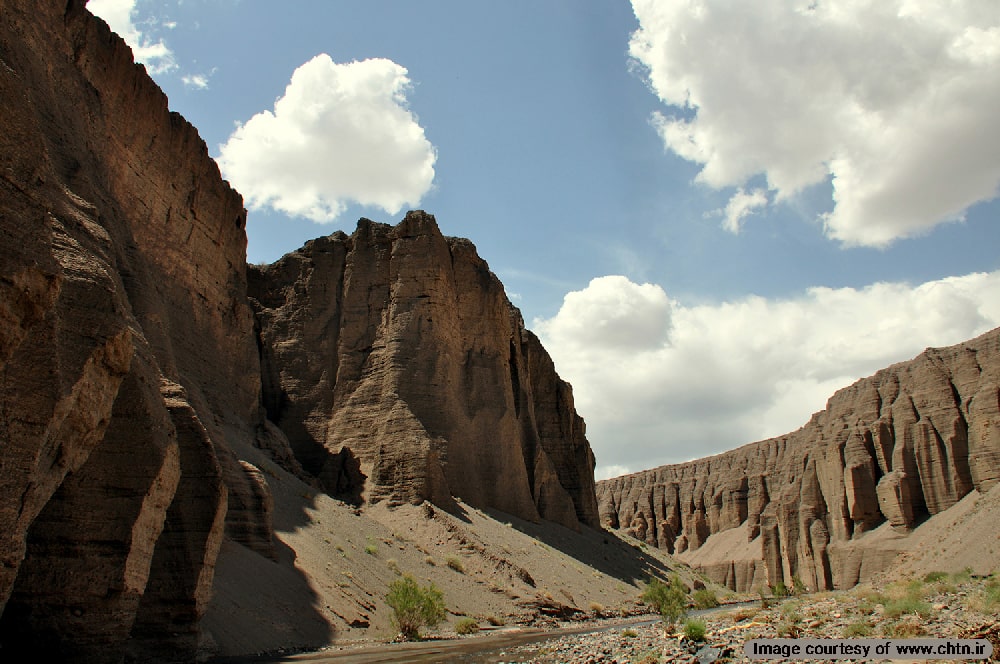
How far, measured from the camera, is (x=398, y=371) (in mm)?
42156

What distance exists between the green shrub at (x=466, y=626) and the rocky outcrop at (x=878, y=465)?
1634 inches

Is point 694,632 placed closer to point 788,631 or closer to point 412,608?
point 788,631

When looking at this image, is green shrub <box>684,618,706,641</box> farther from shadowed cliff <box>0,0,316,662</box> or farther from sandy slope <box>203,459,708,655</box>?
shadowed cliff <box>0,0,316,662</box>

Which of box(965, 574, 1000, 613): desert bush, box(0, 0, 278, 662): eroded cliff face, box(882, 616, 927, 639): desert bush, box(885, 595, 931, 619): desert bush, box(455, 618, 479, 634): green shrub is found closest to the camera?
box(0, 0, 278, 662): eroded cliff face

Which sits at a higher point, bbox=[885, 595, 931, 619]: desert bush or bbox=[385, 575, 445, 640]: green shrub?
bbox=[885, 595, 931, 619]: desert bush

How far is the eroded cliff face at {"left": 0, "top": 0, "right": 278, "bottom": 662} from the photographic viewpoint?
10.1 m

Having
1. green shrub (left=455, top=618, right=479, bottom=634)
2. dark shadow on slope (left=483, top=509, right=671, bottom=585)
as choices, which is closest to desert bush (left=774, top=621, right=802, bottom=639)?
green shrub (left=455, top=618, right=479, bottom=634)

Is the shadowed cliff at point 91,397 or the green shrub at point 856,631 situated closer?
the shadowed cliff at point 91,397

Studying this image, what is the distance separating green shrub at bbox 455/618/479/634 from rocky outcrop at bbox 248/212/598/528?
9.97 metres

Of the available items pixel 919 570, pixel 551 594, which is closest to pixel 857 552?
pixel 919 570

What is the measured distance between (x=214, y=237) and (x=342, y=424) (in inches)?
477

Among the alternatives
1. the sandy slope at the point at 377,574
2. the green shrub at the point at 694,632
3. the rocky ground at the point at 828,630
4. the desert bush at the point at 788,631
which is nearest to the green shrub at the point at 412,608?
the sandy slope at the point at 377,574

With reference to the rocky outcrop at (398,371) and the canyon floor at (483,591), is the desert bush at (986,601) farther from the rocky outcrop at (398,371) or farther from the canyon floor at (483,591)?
the rocky outcrop at (398,371)

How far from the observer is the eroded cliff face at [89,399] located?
10.1 meters
